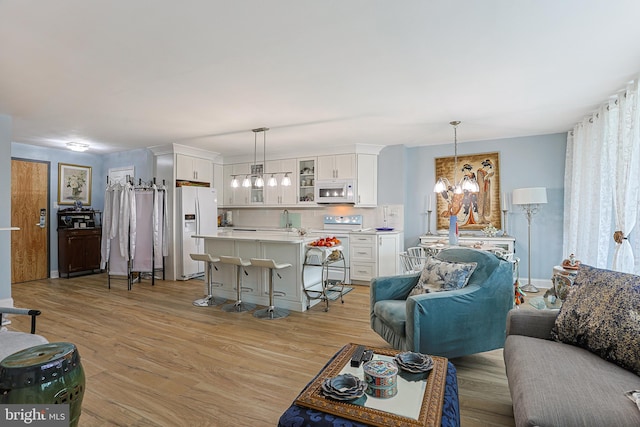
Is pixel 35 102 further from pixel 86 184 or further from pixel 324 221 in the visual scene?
pixel 324 221

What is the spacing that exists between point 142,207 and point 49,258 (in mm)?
2284

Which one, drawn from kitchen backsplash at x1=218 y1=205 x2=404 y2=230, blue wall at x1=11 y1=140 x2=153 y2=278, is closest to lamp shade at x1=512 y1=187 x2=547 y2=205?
kitchen backsplash at x1=218 y1=205 x2=404 y2=230

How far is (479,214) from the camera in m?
5.62

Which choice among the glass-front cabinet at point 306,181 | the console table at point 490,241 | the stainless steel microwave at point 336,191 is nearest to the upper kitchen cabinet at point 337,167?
the stainless steel microwave at point 336,191

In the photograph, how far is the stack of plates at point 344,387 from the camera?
1.37 metres

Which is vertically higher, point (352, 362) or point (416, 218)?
point (416, 218)

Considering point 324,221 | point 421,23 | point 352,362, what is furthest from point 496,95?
point 324,221

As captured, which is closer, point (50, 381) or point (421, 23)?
point (50, 381)

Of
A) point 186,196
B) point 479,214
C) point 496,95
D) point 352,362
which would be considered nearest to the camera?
point 352,362

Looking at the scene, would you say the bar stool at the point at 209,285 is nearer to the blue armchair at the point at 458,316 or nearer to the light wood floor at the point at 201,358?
the light wood floor at the point at 201,358

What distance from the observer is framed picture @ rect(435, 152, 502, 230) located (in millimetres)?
5500

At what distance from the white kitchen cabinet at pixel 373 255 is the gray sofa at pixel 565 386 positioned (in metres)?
3.54

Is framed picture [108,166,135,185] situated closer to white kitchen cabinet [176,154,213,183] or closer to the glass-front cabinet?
white kitchen cabinet [176,154,213,183]

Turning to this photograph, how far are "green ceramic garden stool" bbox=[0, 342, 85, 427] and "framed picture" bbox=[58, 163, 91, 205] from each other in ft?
21.0
